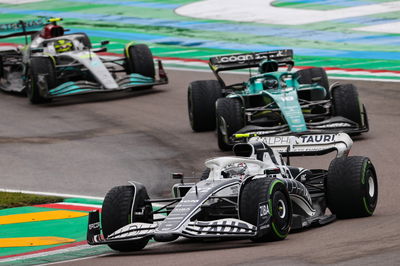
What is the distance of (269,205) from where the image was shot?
1270cm

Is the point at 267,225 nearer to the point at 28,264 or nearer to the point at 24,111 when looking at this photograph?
the point at 28,264

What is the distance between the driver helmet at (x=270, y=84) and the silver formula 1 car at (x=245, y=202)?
7.26 meters

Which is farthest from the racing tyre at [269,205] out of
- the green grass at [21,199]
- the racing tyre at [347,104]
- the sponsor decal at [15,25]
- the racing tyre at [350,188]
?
the sponsor decal at [15,25]

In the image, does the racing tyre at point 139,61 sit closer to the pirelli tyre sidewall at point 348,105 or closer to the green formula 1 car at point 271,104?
Result: the green formula 1 car at point 271,104

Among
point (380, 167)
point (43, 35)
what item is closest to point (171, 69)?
point (43, 35)

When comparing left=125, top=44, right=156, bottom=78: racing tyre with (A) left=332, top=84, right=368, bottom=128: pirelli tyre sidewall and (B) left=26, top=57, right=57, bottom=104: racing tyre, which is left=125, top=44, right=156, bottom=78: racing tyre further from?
(A) left=332, top=84, right=368, bottom=128: pirelli tyre sidewall

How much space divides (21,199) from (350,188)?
625 cm

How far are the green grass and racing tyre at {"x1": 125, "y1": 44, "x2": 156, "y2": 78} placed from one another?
11.4m

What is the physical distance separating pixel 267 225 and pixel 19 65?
66.1ft

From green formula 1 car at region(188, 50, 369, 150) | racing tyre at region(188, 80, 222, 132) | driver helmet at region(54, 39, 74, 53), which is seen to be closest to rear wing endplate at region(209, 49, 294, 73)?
green formula 1 car at region(188, 50, 369, 150)

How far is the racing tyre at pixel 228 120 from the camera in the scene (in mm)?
21203

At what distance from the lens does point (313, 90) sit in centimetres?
2278

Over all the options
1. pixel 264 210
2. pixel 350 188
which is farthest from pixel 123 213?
pixel 350 188

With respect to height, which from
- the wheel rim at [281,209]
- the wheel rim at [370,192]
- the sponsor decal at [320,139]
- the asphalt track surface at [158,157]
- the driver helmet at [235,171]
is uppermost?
the driver helmet at [235,171]
